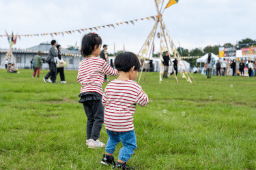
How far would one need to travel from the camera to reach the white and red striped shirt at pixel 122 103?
2.39m

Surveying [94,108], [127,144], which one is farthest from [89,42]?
[127,144]

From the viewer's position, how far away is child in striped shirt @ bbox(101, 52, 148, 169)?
2395 millimetres

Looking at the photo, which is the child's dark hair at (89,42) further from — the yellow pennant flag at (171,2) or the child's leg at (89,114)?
the yellow pennant flag at (171,2)

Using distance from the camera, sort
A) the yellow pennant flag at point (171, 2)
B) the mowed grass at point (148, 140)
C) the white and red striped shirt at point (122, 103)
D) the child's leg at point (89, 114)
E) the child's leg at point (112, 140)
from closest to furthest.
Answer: the white and red striped shirt at point (122, 103) < the child's leg at point (112, 140) < the mowed grass at point (148, 140) < the child's leg at point (89, 114) < the yellow pennant flag at point (171, 2)

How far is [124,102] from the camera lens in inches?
94.7

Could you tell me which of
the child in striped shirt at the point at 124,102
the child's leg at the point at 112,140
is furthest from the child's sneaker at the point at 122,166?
the child's leg at the point at 112,140

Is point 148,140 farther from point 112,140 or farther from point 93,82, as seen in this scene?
point 93,82

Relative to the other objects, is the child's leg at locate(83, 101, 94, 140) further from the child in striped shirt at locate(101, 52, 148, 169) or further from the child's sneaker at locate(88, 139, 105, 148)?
the child in striped shirt at locate(101, 52, 148, 169)

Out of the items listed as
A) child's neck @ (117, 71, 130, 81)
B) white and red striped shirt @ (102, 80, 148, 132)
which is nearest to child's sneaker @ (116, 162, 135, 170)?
white and red striped shirt @ (102, 80, 148, 132)

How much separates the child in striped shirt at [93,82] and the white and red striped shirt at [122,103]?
0.74 meters

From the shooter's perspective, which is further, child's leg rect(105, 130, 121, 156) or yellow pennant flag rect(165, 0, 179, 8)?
yellow pennant flag rect(165, 0, 179, 8)

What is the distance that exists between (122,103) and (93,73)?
3.04 feet

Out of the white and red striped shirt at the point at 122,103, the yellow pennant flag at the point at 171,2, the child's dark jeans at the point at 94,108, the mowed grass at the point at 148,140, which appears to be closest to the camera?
the white and red striped shirt at the point at 122,103

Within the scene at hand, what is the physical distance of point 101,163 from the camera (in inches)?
104
